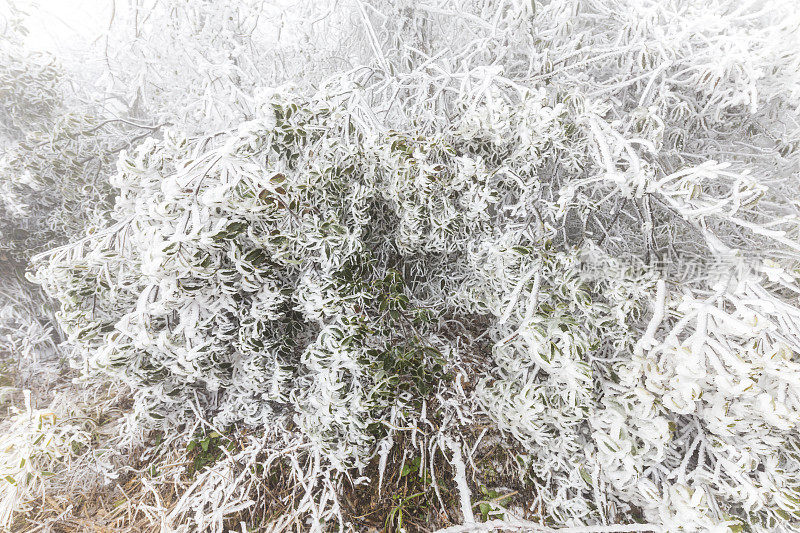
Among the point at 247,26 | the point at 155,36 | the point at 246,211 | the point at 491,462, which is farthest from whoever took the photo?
the point at 155,36

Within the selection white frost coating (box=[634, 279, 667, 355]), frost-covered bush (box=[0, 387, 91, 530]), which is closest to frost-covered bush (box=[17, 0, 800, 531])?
white frost coating (box=[634, 279, 667, 355])

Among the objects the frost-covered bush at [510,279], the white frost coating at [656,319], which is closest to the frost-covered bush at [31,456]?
the frost-covered bush at [510,279]

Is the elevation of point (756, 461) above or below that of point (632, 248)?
below

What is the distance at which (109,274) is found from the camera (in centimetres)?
183

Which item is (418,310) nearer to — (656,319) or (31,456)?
(656,319)

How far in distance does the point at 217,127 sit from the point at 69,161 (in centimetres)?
108

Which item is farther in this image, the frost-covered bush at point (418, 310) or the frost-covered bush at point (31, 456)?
the frost-covered bush at point (31, 456)

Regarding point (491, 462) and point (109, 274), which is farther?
point (491, 462)

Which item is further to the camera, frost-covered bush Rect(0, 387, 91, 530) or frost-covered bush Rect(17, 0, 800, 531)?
frost-covered bush Rect(0, 387, 91, 530)

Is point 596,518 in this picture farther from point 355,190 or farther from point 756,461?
point 355,190

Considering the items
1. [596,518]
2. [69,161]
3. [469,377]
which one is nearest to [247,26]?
[69,161]

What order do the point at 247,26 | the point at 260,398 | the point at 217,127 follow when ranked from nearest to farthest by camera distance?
1. the point at 260,398
2. the point at 217,127
3. the point at 247,26

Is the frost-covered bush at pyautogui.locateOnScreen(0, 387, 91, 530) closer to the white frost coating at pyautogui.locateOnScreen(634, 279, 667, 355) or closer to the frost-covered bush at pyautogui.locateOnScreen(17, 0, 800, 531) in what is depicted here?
the frost-covered bush at pyautogui.locateOnScreen(17, 0, 800, 531)

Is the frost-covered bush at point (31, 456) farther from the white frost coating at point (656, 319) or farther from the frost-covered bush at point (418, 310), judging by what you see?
the white frost coating at point (656, 319)
